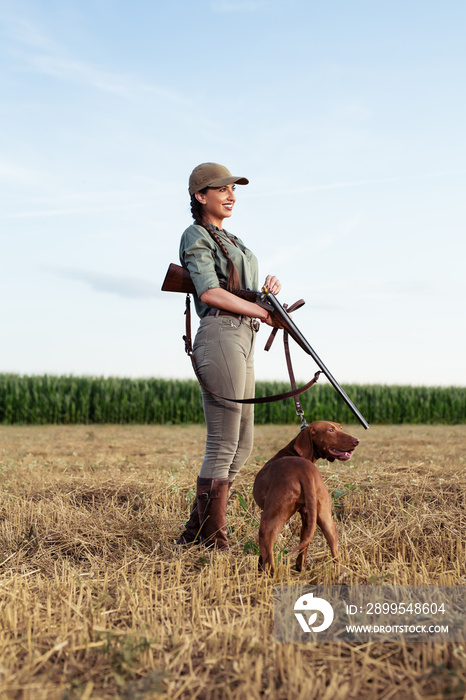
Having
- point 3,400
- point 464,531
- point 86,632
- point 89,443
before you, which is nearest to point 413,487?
point 464,531

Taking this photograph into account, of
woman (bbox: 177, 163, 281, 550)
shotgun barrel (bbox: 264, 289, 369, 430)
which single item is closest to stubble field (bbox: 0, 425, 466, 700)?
woman (bbox: 177, 163, 281, 550)

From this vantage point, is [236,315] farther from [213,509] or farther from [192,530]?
[192,530]

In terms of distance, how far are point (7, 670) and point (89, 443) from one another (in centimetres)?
936

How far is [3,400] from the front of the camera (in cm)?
2009

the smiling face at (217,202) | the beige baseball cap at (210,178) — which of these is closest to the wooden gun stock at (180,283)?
the smiling face at (217,202)

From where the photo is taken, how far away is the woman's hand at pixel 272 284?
372 cm

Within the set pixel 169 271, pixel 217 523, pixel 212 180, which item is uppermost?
pixel 212 180

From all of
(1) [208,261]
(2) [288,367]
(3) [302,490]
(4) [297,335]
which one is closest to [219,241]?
(1) [208,261]

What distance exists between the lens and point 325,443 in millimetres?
3318

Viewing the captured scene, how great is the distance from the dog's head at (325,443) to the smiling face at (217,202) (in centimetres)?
157

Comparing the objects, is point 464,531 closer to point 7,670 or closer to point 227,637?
point 227,637

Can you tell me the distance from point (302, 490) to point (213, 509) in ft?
3.09

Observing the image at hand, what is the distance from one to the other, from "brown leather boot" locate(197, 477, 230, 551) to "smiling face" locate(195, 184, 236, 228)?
1757 millimetres

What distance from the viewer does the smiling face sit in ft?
12.8
